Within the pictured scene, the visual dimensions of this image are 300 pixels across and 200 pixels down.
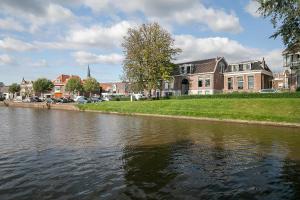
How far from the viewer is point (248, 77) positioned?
71.4 m

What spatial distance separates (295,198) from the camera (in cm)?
1033

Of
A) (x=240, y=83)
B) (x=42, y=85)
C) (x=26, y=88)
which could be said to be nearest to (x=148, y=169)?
(x=240, y=83)

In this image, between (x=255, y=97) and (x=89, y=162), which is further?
(x=255, y=97)

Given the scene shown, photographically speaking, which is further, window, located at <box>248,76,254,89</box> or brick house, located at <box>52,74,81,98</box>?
brick house, located at <box>52,74,81,98</box>

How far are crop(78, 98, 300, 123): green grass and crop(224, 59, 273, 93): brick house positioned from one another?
22860 mm

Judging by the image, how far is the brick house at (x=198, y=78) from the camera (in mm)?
76688

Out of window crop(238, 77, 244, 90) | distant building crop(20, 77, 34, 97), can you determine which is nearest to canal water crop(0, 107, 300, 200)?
window crop(238, 77, 244, 90)

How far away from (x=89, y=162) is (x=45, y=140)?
341 inches

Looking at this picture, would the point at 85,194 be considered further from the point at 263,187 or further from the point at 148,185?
the point at 263,187

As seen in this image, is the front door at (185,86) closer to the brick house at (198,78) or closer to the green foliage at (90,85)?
the brick house at (198,78)

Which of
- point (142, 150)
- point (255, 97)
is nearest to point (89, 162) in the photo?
point (142, 150)

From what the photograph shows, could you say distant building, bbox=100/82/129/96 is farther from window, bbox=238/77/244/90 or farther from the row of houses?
window, bbox=238/77/244/90

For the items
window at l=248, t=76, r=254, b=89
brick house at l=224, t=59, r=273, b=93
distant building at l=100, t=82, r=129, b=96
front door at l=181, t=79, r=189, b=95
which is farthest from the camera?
distant building at l=100, t=82, r=129, b=96

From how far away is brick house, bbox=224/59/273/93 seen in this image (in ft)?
228
